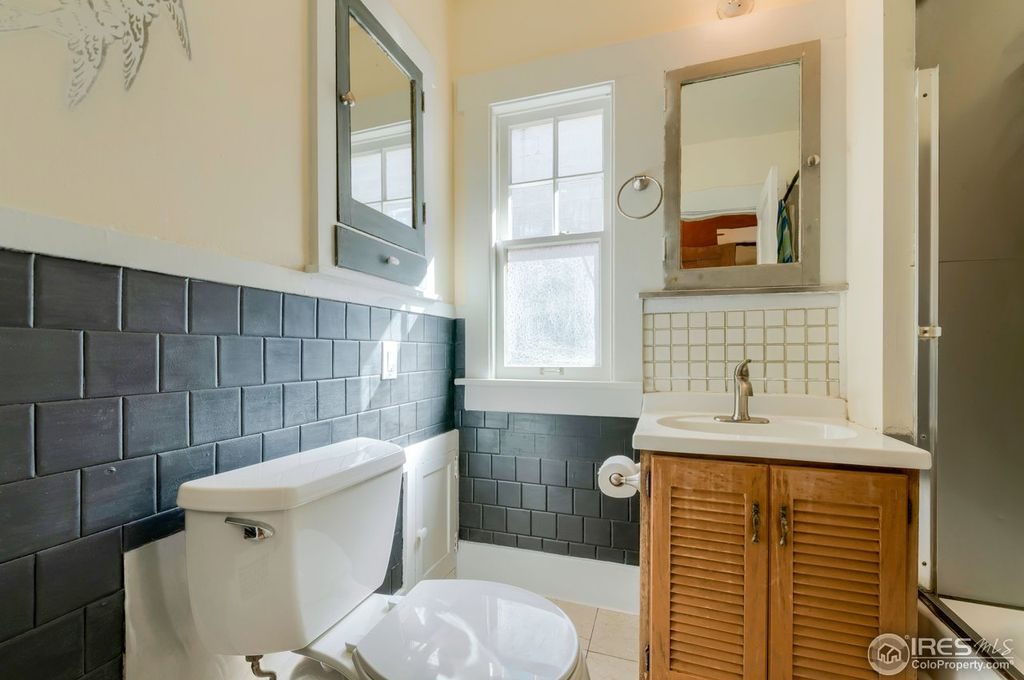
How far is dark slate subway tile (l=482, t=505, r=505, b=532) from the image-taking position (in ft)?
5.97

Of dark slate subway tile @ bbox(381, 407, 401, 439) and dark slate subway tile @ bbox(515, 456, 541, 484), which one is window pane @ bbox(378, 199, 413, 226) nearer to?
dark slate subway tile @ bbox(381, 407, 401, 439)

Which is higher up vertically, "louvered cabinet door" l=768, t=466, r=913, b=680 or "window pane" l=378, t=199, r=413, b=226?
"window pane" l=378, t=199, r=413, b=226

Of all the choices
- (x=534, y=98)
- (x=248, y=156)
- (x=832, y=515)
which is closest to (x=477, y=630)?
(x=832, y=515)

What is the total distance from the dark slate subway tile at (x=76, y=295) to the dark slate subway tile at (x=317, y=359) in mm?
403

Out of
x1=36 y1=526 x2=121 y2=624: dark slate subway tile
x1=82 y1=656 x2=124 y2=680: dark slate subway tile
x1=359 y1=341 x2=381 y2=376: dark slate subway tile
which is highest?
x1=359 y1=341 x2=381 y2=376: dark slate subway tile

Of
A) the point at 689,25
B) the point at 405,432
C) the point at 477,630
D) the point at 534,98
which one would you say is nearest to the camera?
the point at 477,630

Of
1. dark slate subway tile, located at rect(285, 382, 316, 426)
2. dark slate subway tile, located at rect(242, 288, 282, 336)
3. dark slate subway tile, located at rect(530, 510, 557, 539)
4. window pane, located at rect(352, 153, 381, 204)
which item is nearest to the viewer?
dark slate subway tile, located at rect(242, 288, 282, 336)

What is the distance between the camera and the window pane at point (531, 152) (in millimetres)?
1860

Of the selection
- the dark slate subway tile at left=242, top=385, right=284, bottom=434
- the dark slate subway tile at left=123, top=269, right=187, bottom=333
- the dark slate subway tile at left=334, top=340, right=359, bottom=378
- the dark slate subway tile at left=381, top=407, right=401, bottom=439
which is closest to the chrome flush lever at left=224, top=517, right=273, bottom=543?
the dark slate subway tile at left=242, top=385, right=284, bottom=434

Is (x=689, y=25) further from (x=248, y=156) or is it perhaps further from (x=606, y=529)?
(x=606, y=529)

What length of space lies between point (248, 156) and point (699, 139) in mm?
1477

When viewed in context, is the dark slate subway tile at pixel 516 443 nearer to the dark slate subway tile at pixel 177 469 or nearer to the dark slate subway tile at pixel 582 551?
the dark slate subway tile at pixel 582 551

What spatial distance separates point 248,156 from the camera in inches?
37.9

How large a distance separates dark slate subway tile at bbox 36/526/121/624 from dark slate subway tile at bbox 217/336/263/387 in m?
0.31
